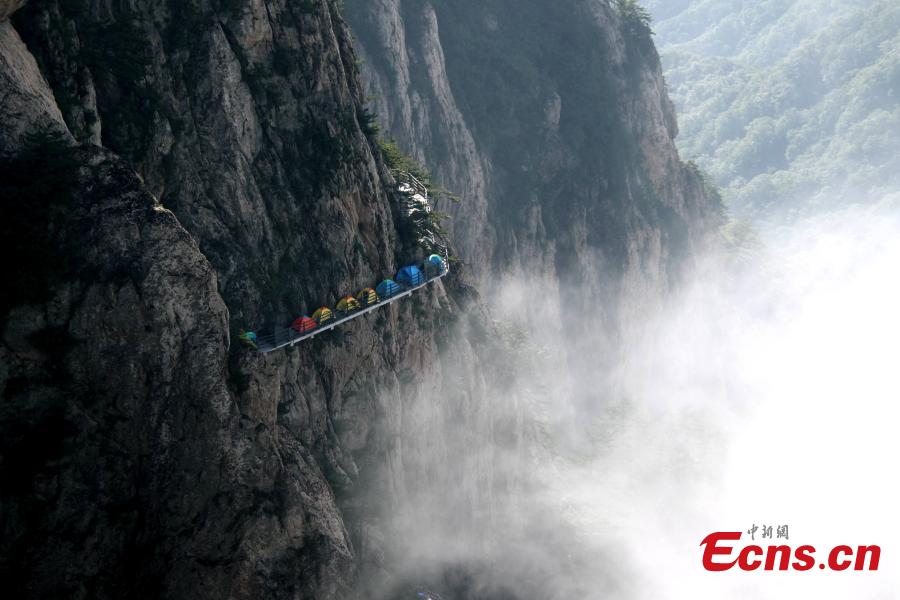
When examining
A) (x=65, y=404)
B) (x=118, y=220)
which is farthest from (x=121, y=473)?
(x=118, y=220)

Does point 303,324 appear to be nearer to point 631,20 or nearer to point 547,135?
point 547,135

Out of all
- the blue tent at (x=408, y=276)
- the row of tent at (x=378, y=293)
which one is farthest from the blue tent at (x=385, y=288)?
the blue tent at (x=408, y=276)

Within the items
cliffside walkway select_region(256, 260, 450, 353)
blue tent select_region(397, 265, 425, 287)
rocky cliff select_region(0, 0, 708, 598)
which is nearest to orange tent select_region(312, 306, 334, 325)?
cliffside walkway select_region(256, 260, 450, 353)

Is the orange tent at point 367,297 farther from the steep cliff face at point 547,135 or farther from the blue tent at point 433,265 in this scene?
the steep cliff face at point 547,135

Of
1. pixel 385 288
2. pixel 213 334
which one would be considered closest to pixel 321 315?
pixel 385 288

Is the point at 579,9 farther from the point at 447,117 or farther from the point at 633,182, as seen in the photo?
the point at 447,117

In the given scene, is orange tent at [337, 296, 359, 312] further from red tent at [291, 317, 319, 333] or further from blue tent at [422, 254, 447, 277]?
blue tent at [422, 254, 447, 277]
